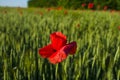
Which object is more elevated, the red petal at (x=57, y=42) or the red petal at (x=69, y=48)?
the red petal at (x=57, y=42)

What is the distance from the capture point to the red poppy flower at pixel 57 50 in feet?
3.57

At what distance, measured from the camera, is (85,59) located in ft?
6.41

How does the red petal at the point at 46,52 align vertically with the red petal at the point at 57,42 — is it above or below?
below

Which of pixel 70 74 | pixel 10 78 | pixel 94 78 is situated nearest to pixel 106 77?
pixel 94 78

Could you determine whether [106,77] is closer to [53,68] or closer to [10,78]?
[53,68]

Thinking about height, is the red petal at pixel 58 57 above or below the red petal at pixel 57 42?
below

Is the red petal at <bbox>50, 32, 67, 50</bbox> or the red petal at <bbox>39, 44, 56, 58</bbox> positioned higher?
the red petal at <bbox>50, 32, 67, 50</bbox>

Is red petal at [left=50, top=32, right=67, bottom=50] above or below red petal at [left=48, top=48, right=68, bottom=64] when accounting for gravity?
above

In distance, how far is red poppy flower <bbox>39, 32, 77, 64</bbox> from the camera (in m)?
1.09

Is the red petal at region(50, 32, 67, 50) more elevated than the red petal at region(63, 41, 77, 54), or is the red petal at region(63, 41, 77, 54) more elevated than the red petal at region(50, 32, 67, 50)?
the red petal at region(50, 32, 67, 50)

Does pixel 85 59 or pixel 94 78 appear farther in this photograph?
pixel 85 59

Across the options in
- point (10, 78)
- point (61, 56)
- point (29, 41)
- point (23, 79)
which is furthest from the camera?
point (29, 41)

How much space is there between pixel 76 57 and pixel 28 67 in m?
0.43

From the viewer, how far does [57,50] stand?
112 centimetres
